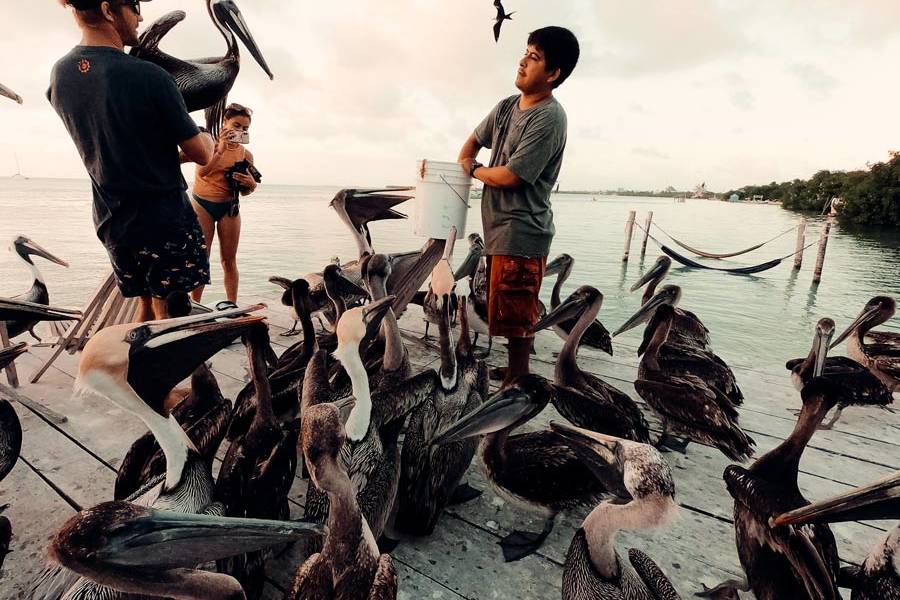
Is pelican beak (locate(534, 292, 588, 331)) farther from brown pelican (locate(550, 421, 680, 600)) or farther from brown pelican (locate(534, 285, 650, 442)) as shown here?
brown pelican (locate(550, 421, 680, 600))

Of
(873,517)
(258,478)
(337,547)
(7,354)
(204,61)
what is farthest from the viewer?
(204,61)

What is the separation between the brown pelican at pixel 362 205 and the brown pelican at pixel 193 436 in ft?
8.46

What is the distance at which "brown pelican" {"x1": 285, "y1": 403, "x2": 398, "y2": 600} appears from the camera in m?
1.59

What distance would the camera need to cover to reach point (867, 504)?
150 cm

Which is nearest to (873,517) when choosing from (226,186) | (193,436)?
(193,436)

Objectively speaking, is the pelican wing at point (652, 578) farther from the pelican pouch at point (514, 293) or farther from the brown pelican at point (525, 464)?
the pelican pouch at point (514, 293)

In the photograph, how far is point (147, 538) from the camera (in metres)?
1.42

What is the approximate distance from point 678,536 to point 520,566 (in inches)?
33.1

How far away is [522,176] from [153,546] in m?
2.65

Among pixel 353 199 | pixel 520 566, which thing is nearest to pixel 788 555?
pixel 520 566

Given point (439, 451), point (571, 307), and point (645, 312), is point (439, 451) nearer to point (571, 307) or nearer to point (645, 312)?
point (571, 307)

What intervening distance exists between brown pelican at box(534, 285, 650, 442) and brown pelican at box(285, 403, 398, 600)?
1.53m

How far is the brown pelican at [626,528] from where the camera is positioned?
1692 mm

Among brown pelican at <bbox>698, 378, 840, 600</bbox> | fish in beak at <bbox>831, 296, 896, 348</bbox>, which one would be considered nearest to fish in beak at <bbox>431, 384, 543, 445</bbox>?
brown pelican at <bbox>698, 378, 840, 600</bbox>
